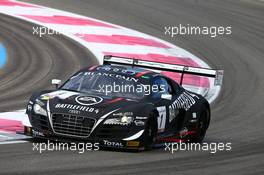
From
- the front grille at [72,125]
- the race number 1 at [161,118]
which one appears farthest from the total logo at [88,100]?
the race number 1 at [161,118]

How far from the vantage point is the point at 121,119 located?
12.3 m

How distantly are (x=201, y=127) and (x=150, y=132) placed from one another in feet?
7.48

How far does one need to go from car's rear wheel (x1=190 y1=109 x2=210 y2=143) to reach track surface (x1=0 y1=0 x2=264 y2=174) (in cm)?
32

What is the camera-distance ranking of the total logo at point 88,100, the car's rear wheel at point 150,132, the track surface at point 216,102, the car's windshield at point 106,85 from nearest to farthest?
1. the track surface at point 216,102
2. the total logo at point 88,100
3. the car's rear wheel at point 150,132
4. the car's windshield at point 106,85

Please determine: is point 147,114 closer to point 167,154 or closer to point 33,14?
point 167,154

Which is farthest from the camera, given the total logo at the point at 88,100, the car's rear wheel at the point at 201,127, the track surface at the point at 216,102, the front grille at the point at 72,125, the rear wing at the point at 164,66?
the rear wing at the point at 164,66

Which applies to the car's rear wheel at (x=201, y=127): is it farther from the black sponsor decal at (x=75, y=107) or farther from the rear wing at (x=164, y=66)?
the black sponsor decal at (x=75, y=107)

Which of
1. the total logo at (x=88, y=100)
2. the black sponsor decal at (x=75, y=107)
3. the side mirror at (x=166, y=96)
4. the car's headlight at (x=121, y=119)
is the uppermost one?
the total logo at (x=88, y=100)

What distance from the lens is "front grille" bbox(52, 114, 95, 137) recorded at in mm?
12203

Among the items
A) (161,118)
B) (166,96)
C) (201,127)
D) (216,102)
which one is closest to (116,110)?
(161,118)

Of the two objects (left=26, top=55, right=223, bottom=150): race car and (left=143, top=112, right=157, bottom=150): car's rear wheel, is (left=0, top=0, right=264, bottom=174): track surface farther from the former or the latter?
(left=26, top=55, right=223, bottom=150): race car

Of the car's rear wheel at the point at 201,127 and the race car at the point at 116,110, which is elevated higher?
the race car at the point at 116,110

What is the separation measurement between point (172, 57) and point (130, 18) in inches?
156

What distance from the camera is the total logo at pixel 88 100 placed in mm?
12445
